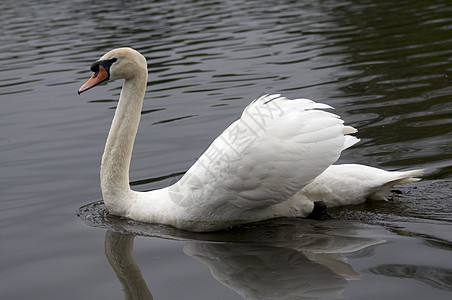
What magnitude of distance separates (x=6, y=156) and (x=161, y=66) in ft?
19.4

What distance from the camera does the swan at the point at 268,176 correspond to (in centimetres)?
565

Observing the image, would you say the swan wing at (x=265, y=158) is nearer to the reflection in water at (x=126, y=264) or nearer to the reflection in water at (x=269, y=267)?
the reflection in water at (x=269, y=267)

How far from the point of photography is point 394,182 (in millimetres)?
5984

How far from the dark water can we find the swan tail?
115 mm

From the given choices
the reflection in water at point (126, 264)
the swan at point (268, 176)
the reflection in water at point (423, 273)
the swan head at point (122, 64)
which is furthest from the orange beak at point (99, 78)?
the reflection in water at point (423, 273)

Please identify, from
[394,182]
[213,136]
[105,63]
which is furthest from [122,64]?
[394,182]

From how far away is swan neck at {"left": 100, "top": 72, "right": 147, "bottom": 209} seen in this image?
651 cm

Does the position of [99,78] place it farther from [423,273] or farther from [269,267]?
[423,273]

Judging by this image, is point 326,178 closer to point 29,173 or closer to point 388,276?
point 388,276

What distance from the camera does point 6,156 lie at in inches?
341

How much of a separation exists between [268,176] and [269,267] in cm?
95

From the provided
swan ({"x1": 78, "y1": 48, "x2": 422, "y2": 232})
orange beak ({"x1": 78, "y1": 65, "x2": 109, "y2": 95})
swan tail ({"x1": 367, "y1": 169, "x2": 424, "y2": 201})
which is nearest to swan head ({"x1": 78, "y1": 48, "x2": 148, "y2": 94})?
orange beak ({"x1": 78, "y1": 65, "x2": 109, "y2": 95})

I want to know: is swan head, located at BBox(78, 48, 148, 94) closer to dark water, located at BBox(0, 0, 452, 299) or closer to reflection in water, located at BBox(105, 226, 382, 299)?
dark water, located at BBox(0, 0, 452, 299)

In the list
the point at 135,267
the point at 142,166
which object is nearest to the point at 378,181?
the point at 135,267
